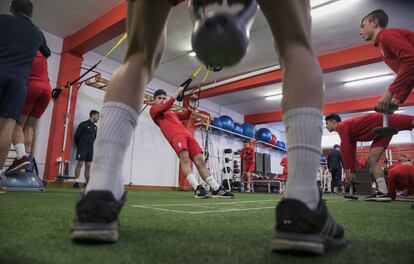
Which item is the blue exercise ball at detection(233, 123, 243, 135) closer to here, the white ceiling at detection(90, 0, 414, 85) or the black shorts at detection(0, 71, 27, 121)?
the white ceiling at detection(90, 0, 414, 85)

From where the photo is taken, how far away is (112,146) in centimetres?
73

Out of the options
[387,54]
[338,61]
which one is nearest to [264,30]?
[338,61]

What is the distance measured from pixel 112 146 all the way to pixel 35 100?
251 centimetres

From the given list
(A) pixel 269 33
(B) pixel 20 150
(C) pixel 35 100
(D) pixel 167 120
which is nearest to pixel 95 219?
(B) pixel 20 150

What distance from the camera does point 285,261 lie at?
53 cm

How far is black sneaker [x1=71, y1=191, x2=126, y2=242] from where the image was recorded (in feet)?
A: 1.99

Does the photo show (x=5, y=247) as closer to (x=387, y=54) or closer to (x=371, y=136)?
(x=387, y=54)

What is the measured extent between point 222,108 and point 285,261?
428 inches

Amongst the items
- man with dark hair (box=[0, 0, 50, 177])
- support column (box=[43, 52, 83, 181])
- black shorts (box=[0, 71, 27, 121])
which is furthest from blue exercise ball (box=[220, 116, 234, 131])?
black shorts (box=[0, 71, 27, 121])

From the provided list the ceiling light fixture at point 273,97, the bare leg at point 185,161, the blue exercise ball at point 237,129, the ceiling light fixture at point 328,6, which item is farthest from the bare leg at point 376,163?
the blue exercise ball at point 237,129

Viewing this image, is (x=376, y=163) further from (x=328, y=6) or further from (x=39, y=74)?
(x=39, y=74)

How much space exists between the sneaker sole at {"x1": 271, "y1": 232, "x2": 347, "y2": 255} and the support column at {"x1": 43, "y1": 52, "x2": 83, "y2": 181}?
6064mm

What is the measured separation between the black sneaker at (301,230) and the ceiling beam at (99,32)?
523cm

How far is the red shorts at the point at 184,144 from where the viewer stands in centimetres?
339
